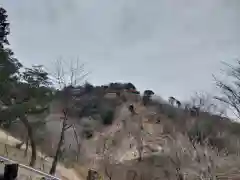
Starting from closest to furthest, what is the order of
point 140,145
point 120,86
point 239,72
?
point 239,72, point 140,145, point 120,86

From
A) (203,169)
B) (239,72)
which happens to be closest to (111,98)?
(203,169)

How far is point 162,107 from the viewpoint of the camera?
38188 millimetres

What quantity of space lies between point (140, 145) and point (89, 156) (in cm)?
441

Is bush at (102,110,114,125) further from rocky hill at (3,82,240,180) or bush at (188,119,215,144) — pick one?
bush at (188,119,215,144)

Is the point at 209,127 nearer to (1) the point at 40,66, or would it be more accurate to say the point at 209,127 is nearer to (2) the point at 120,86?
(1) the point at 40,66

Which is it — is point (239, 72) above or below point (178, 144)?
above

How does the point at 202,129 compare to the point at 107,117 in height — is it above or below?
below

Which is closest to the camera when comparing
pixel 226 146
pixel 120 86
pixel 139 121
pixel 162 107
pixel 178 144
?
pixel 178 144

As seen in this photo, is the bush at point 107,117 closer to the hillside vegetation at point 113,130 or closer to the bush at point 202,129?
the hillside vegetation at point 113,130

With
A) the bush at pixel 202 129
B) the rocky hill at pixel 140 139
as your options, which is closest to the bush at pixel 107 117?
the rocky hill at pixel 140 139

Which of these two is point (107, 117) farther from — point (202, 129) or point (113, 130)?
point (202, 129)

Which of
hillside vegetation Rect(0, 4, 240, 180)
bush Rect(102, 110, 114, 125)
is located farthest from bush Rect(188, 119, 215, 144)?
bush Rect(102, 110, 114, 125)

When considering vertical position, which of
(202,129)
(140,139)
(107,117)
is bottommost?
(140,139)

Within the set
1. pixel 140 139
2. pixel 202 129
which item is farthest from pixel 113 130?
pixel 202 129
